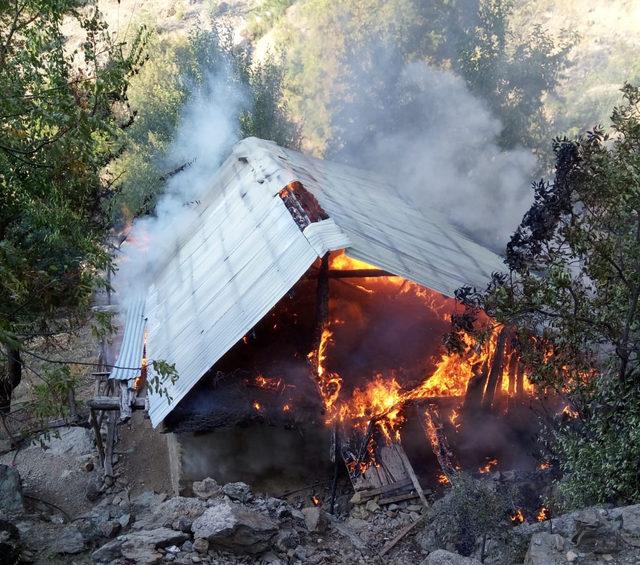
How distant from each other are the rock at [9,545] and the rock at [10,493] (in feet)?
8.14

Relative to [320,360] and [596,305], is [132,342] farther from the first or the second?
[596,305]

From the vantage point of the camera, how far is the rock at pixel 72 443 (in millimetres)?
13031

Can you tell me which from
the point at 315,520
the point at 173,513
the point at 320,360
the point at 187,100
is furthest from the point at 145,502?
the point at 187,100

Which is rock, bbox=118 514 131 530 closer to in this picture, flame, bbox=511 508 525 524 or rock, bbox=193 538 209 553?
rock, bbox=193 538 209 553

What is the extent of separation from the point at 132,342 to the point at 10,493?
4308 millimetres

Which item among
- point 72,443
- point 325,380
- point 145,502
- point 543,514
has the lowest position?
point 543,514

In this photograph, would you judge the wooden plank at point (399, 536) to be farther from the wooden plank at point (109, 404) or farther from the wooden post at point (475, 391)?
the wooden plank at point (109, 404)

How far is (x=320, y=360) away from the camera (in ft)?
39.4

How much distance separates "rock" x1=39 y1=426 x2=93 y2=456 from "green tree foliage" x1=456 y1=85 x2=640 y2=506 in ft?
31.1

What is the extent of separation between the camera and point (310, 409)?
1144 cm

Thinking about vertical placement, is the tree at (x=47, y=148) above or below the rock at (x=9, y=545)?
above

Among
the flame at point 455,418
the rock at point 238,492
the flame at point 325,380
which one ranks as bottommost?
the rock at point 238,492

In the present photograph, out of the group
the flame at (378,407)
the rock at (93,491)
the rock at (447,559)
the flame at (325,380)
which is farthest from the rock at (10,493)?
the rock at (447,559)

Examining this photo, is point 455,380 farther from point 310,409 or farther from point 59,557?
point 59,557
